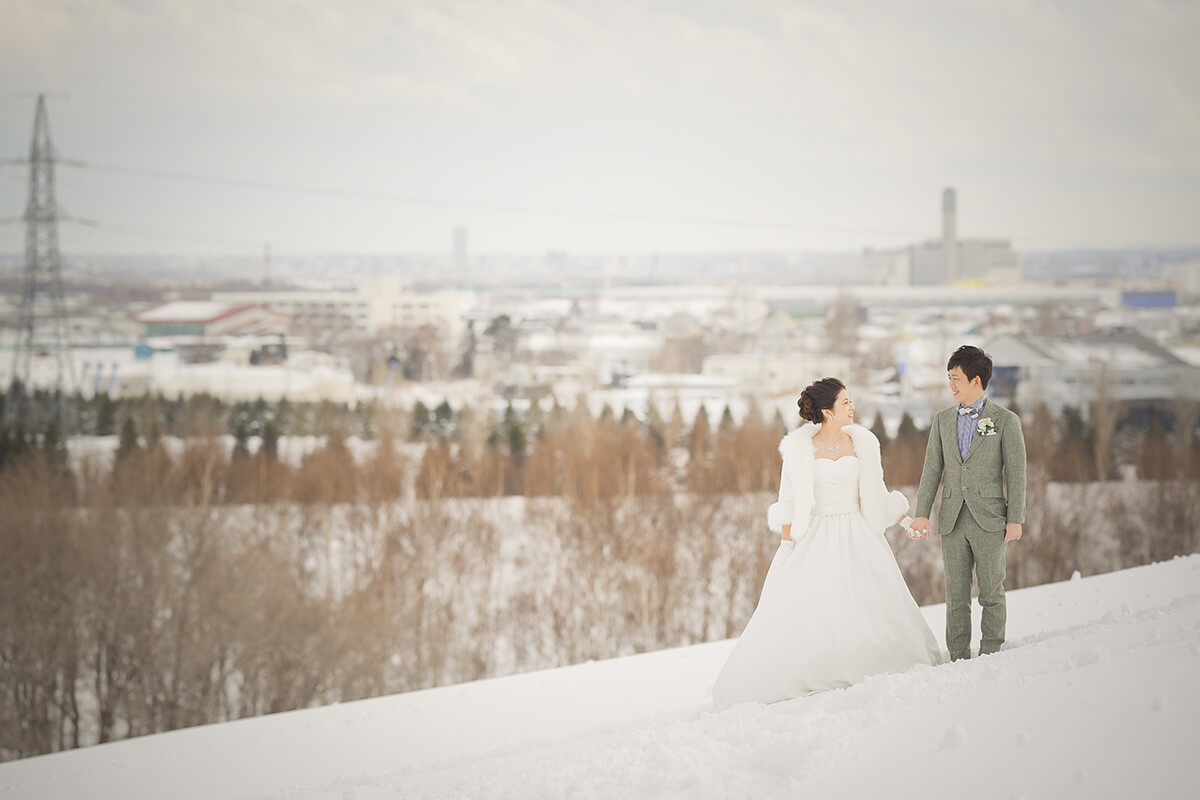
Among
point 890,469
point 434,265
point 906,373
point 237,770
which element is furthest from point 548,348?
point 237,770

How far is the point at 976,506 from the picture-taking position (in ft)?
15.0

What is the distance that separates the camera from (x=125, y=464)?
23.0 meters

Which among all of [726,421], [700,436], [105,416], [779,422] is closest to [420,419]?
[105,416]

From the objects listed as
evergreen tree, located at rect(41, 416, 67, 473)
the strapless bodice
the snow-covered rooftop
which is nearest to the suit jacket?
the strapless bodice

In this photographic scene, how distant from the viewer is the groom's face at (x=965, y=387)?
4.52 metres

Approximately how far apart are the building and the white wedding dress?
31.0 m

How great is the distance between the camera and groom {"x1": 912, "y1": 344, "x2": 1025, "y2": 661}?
14.8 ft

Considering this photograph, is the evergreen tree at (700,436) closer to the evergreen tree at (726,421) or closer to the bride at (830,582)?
the evergreen tree at (726,421)

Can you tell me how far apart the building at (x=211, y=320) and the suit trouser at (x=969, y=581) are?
3120 centimetres

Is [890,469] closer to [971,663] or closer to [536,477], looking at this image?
[536,477]

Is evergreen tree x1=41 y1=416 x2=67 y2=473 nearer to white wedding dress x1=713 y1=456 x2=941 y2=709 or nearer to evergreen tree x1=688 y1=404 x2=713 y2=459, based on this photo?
evergreen tree x1=688 y1=404 x2=713 y2=459

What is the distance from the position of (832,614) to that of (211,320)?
32.0 meters

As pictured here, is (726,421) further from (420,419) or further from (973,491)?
(973,491)

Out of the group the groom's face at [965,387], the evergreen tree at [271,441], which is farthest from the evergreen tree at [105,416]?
the groom's face at [965,387]
